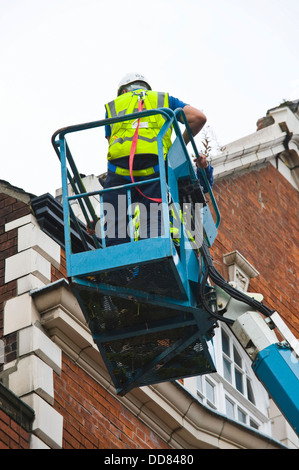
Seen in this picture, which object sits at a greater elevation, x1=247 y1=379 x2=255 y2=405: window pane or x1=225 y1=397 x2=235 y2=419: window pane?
x1=247 y1=379 x2=255 y2=405: window pane

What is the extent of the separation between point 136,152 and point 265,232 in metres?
6.85

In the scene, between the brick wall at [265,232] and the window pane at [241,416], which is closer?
the window pane at [241,416]

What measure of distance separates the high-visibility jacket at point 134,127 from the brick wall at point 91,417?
2311mm

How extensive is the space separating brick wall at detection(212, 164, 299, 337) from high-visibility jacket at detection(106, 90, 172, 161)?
16.3ft

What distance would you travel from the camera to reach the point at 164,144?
9.27 meters

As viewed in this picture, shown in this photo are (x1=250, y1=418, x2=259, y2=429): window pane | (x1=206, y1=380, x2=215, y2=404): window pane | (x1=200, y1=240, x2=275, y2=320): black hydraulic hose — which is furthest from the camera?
(x1=250, y1=418, x2=259, y2=429): window pane

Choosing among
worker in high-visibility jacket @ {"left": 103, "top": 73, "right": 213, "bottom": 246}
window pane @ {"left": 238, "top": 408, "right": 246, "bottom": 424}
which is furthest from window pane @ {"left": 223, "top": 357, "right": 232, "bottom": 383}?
worker in high-visibility jacket @ {"left": 103, "top": 73, "right": 213, "bottom": 246}

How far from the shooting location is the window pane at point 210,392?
13.0 meters

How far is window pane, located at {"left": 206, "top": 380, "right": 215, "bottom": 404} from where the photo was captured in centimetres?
1302

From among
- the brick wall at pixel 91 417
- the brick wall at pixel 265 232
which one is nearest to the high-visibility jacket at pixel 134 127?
the brick wall at pixel 91 417

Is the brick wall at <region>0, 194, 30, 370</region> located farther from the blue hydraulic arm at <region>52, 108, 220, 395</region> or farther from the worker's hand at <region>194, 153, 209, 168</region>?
the worker's hand at <region>194, 153, 209, 168</region>

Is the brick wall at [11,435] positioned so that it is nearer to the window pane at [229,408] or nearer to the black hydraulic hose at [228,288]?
the black hydraulic hose at [228,288]

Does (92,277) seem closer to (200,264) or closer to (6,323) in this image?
(200,264)
